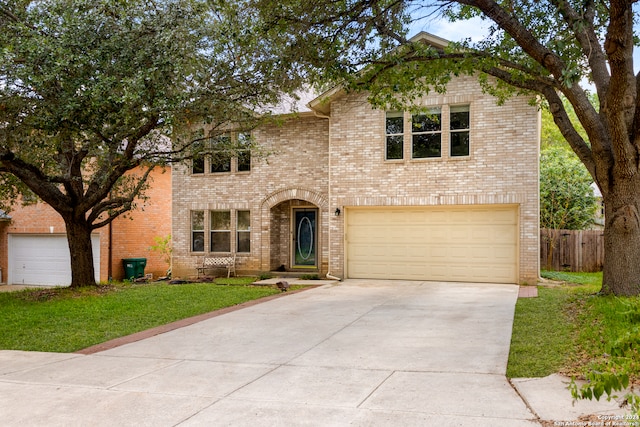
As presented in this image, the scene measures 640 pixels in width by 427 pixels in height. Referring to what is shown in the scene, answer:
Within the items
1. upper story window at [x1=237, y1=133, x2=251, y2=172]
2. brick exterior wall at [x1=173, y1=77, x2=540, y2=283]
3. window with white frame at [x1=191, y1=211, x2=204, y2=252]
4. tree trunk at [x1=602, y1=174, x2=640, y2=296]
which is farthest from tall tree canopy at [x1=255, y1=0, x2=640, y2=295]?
window with white frame at [x1=191, y1=211, x2=204, y2=252]

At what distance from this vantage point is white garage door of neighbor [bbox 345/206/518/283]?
15305mm

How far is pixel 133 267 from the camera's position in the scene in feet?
70.6

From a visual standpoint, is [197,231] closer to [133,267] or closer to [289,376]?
[133,267]

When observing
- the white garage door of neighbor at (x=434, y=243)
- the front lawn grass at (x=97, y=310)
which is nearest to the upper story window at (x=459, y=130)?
the white garage door of neighbor at (x=434, y=243)

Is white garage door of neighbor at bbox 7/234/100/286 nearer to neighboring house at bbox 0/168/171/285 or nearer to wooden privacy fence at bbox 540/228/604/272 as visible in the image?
neighboring house at bbox 0/168/171/285

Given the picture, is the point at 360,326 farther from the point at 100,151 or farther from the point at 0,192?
the point at 0,192

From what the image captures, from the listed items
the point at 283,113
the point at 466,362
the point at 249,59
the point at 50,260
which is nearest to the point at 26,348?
the point at 466,362

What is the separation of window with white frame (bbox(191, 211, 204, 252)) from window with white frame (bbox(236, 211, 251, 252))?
148cm

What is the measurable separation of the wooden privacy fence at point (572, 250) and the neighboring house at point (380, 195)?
4.80 m

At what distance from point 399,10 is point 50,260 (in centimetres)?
1899

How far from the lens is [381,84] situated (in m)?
11.2

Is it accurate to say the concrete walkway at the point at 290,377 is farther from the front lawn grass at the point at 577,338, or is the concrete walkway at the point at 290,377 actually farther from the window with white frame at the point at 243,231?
the window with white frame at the point at 243,231

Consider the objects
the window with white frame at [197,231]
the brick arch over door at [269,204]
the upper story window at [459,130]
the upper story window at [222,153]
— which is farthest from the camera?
the window with white frame at [197,231]

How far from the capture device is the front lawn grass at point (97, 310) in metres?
8.74
